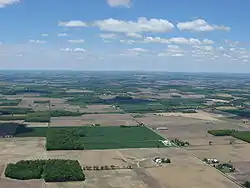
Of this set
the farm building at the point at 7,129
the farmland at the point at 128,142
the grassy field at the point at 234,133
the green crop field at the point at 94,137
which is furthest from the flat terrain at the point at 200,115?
the farm building at the point at 7,129

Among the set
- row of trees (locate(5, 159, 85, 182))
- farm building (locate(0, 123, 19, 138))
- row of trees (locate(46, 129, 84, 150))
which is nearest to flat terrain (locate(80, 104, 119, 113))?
farm building (locate(0, 123, 19, 138))

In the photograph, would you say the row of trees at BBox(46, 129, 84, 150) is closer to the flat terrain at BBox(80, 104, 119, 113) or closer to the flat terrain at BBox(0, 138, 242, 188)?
the flat terrain at BBox(0, 138, 242, 188)

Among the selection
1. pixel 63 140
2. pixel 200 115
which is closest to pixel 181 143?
pixel 63 140

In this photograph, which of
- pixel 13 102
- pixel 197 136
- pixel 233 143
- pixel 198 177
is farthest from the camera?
pixel 13 102

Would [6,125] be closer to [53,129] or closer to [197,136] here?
[53,129]

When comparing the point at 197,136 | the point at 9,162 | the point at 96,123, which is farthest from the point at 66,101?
the point at 9,162

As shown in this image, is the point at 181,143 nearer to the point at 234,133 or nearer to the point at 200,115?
the point at 234,133

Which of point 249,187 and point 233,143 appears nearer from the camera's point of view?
point 249,187
